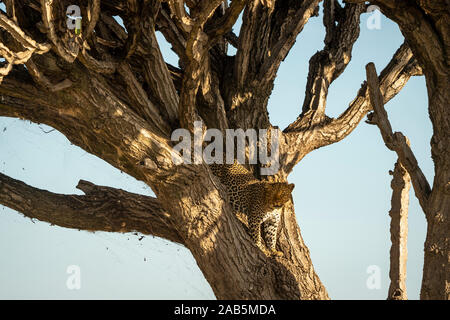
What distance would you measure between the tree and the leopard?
0.17 meters

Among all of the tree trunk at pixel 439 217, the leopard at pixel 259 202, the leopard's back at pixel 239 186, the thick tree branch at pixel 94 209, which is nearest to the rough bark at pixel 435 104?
the tree trunk at pixel 439 217

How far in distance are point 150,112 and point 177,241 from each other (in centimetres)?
145

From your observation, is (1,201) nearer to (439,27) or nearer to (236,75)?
(236,75)

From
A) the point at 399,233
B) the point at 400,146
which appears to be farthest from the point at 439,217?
the point at 399,233

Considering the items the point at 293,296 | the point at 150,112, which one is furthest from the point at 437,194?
the point at 150,112

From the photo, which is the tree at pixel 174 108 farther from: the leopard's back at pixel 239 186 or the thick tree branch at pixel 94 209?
the leopard's back at pixel 239 186

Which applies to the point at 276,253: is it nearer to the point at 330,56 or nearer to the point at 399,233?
the point at 399,233

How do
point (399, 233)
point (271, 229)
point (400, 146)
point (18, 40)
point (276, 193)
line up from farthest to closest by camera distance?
point (399, 233) < point (271, 229) < point (276, 193) < point (400, 146) < point (18, 40)

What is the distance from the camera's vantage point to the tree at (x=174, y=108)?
426cm

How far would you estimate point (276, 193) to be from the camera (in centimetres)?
525

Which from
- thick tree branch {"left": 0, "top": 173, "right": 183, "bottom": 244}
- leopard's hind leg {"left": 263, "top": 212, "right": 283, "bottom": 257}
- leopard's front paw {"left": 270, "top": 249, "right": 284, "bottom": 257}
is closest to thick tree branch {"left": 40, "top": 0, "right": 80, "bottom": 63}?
thick tree branch {"left": 0, "top": 173, "right": 183, "bottom": 244}

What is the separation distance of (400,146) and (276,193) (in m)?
1.29

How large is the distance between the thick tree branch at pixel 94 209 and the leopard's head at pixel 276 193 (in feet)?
3.18

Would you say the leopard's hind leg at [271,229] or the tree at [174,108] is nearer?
the tree at [174,108]
